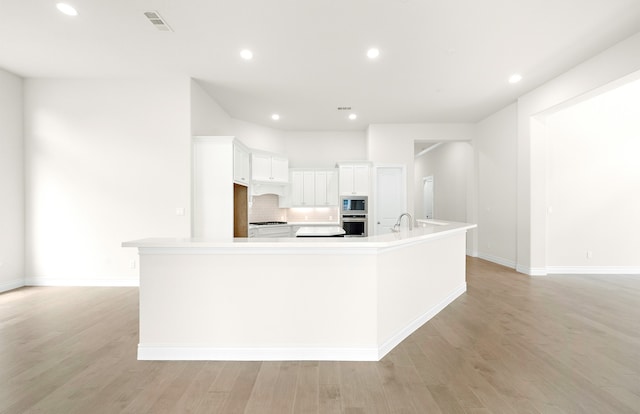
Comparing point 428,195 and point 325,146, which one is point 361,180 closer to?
point 325,146

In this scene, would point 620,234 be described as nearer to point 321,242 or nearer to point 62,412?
point 321,242

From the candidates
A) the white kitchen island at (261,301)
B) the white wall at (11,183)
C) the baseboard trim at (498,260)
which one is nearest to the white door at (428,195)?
the baseboard trim at (498,260)

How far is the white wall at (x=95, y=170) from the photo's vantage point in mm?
4902

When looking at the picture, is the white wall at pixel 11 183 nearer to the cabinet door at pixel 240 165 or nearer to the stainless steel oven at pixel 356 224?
the cabinet door at pixel 240 165

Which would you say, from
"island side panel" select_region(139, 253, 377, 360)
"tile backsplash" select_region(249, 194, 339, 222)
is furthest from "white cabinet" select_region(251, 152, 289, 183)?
"island side panel" select_region(139, 253, 377, 360)

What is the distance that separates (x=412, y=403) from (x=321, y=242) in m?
1.24

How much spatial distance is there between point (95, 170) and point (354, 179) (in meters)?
5.03

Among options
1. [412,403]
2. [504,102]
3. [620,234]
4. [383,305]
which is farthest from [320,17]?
[620,234]

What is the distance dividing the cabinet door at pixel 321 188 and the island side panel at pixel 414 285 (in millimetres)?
3993

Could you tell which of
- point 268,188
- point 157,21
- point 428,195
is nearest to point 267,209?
point 268,188

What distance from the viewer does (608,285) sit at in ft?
16.1

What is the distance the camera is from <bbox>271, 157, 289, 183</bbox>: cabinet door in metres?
7.32

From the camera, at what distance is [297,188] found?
7.88m

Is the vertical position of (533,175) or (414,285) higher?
(533,175)
